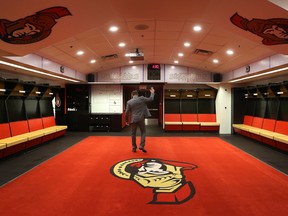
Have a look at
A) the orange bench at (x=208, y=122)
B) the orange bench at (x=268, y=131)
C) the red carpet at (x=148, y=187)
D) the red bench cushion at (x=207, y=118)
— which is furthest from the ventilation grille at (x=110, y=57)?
the orange bench at (x=268, y=131)

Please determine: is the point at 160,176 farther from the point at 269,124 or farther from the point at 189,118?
the point at 189,118

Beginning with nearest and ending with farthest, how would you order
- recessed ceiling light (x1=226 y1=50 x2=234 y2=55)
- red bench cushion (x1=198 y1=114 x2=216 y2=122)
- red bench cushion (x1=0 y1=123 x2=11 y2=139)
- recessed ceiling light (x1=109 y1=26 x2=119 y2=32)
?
recessed ceiling light (x1=109 y1=26 x2=119 y2=32) → red bench cushion (x1=0 y1=123 x2=11 y2=139) → recessed ceiling light (x1=226 y1=50 x2=234 y2=55) → red bench cushion (x1=198 y1=114 x2=216 y2=122)

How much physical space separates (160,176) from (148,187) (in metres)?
0.52

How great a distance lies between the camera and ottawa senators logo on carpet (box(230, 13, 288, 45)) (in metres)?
2.74

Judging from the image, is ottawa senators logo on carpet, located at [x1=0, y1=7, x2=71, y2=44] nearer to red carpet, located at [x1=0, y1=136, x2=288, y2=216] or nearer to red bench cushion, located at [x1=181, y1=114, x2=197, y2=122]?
red carpet, located at [x1=0, y1=136, x2=288, y2=216]

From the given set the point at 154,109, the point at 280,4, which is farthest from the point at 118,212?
the point at 154,109

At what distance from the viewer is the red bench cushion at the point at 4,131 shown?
5.34m

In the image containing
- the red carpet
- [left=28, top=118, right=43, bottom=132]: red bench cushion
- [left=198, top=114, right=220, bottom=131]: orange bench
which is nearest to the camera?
the red carpet

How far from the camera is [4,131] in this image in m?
5.43

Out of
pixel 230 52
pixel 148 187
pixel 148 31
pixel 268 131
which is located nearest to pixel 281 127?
pixel 268 131

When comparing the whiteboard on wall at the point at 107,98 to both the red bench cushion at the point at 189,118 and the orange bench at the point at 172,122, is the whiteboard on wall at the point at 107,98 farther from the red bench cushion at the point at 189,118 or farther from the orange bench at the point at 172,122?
the red bench cushion at the point at 189,118

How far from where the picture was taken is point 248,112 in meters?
8.74

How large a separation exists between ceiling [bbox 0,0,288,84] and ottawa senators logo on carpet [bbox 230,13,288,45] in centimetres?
11

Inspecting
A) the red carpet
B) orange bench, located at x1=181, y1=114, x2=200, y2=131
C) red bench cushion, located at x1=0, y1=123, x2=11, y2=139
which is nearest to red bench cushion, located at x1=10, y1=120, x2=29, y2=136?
red bench cushion, located at x1=0, y1=123, x2=11, y2=139
